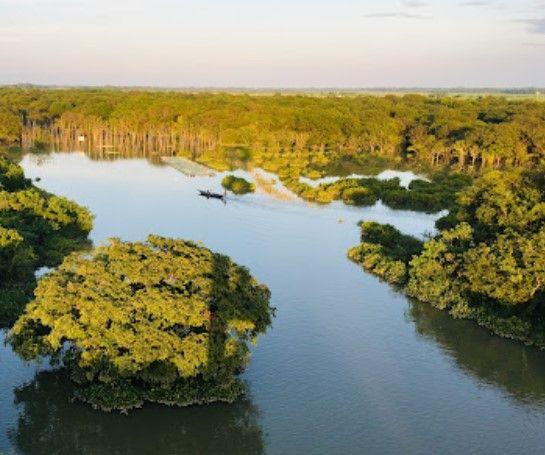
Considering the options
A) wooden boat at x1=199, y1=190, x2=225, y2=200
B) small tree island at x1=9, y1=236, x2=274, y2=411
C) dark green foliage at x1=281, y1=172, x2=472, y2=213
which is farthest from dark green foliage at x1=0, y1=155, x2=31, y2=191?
dark green foliage at x1=281, y1=172, x2=472, y2=213

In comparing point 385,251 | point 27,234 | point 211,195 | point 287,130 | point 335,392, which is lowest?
point 335,392

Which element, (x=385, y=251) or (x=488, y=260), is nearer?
(x=488, y=260)

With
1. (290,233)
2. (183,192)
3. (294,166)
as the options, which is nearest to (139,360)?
(290,233)

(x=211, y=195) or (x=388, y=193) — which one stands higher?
(x=388, y=193)

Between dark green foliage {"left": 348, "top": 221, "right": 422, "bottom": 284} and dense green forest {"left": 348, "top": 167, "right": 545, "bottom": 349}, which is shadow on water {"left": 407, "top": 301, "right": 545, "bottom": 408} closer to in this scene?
dense green forest {"left": 348, "top": 167, "right": 545, "bottom": 349}

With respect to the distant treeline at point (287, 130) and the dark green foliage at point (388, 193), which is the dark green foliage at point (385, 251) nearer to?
the dark green foliage at point (388, 193)

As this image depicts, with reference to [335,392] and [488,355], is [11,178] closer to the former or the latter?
[335,392]

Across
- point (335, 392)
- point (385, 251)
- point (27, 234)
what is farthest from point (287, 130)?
point (335, 392)
